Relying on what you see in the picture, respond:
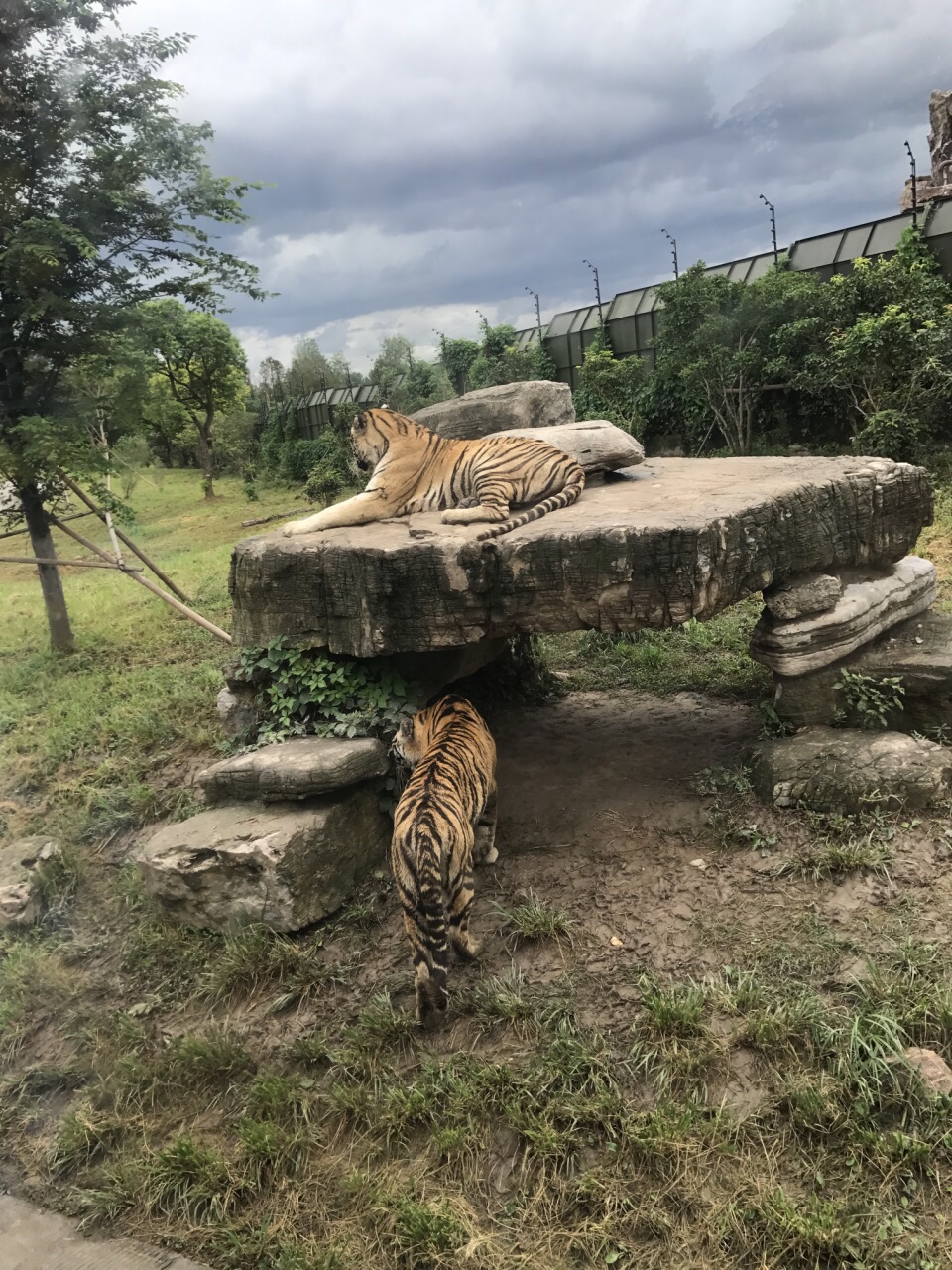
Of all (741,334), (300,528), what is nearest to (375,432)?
(300,528)

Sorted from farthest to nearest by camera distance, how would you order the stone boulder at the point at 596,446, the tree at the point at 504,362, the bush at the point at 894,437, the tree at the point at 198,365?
the tree at the point at 504,362
the bush at the point at 894,437
the tree at the point at 198,365
the stone boulder at the point at 596,446

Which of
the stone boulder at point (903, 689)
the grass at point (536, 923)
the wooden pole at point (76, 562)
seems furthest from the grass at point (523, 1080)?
the wooden pole at point (76, 562)

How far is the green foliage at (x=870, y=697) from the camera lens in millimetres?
4336

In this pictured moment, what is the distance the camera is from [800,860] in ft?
12.7

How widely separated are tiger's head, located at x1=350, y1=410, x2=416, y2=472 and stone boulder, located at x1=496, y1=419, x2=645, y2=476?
767mm

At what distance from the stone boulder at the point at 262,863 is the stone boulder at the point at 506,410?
12.7ft

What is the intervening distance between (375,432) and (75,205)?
373 cm

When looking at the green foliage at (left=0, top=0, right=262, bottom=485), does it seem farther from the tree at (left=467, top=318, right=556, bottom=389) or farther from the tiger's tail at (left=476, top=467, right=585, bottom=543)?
the tree at (left=467, top=318, right=556, bottom=389)

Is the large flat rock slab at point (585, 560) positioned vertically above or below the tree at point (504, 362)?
below

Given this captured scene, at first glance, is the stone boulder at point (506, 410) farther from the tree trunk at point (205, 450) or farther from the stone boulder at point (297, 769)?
the tree trunk at point (205, 450)

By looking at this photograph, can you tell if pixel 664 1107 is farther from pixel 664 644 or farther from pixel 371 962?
pixel 664 644

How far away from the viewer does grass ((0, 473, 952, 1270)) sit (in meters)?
2.57

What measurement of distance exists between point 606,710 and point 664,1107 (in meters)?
3.48

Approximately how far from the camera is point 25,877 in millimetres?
4852
